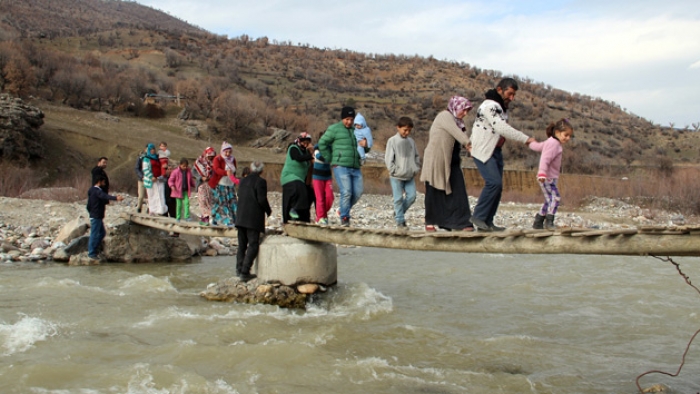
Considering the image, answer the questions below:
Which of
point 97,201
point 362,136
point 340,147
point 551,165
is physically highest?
point 362,136

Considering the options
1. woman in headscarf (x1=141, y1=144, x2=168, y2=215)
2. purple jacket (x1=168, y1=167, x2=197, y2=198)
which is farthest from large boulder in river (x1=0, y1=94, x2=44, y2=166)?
purple jacket (x1=168, y1=167, x2=197, y2=198)

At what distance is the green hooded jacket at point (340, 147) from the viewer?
782 centimetres

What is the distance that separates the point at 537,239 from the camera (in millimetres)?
5320

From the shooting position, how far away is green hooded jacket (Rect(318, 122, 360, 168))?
7820mm

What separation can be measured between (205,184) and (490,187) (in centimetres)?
612

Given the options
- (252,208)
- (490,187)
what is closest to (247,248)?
(252,208)

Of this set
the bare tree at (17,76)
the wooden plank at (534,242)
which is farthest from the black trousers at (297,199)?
the bare tree at (17,76)

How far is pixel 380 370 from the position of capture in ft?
19.9

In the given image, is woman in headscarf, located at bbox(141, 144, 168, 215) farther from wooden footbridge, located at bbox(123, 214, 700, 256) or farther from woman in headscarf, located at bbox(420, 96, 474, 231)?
woman in headscarf, located at bbox(420, 96, 474, 231)

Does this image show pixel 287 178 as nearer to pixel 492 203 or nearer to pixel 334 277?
pixel 334 277

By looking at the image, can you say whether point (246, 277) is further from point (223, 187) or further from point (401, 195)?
point (401, 195)

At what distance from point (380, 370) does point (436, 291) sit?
4.34 metres

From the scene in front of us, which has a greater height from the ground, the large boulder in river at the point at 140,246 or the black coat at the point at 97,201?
the black coat at the point at 97,201

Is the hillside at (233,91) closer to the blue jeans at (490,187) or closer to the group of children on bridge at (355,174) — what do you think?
the group of children on bridge at (355,174)
